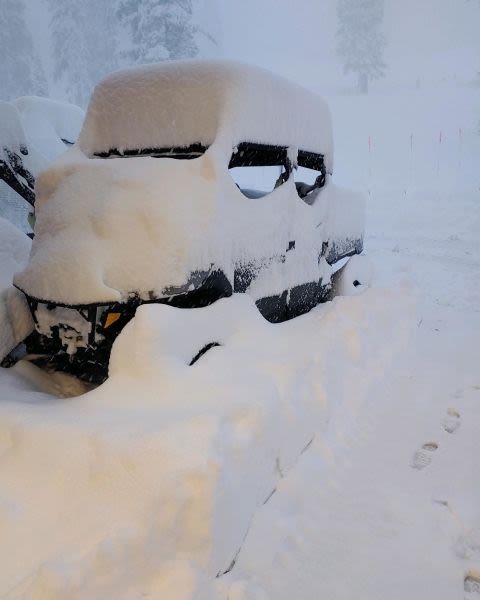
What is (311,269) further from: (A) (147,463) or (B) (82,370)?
(A) (147,463)

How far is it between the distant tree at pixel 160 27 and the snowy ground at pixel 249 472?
23460 mm

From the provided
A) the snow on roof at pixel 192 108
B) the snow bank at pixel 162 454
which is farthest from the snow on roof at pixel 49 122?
the snow bank at pixel 162 454

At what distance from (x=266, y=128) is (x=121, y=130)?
136cm

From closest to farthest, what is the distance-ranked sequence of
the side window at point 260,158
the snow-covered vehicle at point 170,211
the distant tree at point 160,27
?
the snow-covered vehicle at point 170,211 < the side window at point 260,158 < the distant tree at point 160,27

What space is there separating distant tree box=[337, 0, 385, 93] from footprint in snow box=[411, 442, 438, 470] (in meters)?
43.6

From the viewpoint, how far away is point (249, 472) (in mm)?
2229

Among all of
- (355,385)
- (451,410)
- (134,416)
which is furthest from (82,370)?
(451,410)

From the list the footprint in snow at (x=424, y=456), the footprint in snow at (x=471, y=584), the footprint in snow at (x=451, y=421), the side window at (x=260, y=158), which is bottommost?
the footprint in snow at (x=451, y=421)

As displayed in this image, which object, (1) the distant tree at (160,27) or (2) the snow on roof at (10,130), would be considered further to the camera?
(1) the distant tree at (160,27)

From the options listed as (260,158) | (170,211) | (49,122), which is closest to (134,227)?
(170,211)

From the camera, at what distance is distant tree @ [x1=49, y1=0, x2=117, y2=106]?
33031 millimetres

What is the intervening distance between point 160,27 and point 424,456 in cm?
2548

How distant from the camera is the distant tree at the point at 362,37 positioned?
1487 inches

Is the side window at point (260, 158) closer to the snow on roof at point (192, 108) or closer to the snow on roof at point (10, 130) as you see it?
the snow on roof at point (192, 108)
